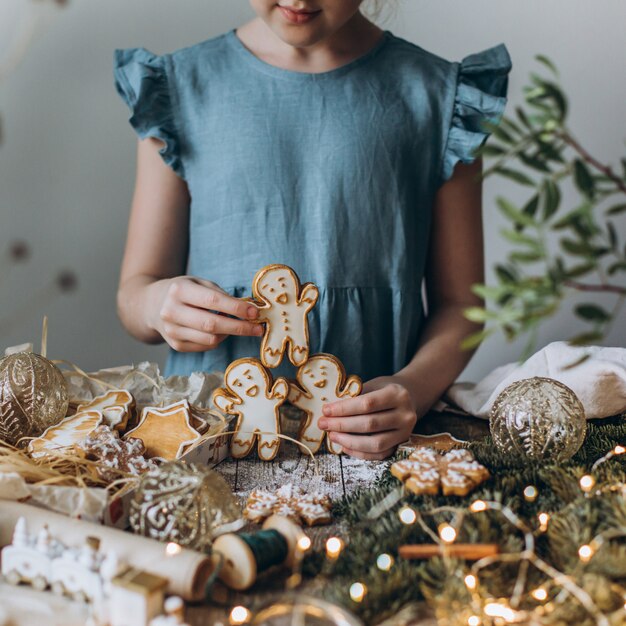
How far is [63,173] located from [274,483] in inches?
33.9

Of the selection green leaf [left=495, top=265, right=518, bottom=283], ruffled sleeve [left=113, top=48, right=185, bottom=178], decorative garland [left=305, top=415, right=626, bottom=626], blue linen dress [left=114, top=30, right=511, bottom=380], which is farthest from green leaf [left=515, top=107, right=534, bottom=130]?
ruffled sleeve [left=113, top=48, right=185, bottom=178]

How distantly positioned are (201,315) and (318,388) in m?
0.18

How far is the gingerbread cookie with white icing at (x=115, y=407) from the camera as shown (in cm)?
87

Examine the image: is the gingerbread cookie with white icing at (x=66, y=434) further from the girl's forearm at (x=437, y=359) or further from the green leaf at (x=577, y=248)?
the green leaf at (x=577, y=248)

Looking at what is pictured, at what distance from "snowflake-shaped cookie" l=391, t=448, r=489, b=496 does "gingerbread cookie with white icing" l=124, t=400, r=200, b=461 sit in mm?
239

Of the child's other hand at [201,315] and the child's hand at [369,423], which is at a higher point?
the child's other hand at [201,315]

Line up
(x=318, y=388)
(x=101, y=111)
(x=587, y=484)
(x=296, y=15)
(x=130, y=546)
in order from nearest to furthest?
(x=130, y=546)
(x=587, y=484)
(x=318, y=388)
(x=296, y=15)
(x=101, y=111)

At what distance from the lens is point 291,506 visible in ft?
2.39

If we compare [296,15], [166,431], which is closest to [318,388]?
[166,431]

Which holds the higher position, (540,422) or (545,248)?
(545,248)

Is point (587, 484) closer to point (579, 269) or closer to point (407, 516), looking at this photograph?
point (407, 516)

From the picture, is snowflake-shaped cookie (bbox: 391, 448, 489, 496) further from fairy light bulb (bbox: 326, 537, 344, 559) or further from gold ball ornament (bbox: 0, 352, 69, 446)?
gold ball ornament (bbox: 0, 352, 69, 446)

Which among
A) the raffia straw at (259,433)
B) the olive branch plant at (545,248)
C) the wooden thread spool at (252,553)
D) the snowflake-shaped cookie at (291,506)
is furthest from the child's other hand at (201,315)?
the olive branch plant at (545,248)

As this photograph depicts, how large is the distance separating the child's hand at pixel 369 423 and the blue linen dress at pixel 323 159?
0.91 feet
